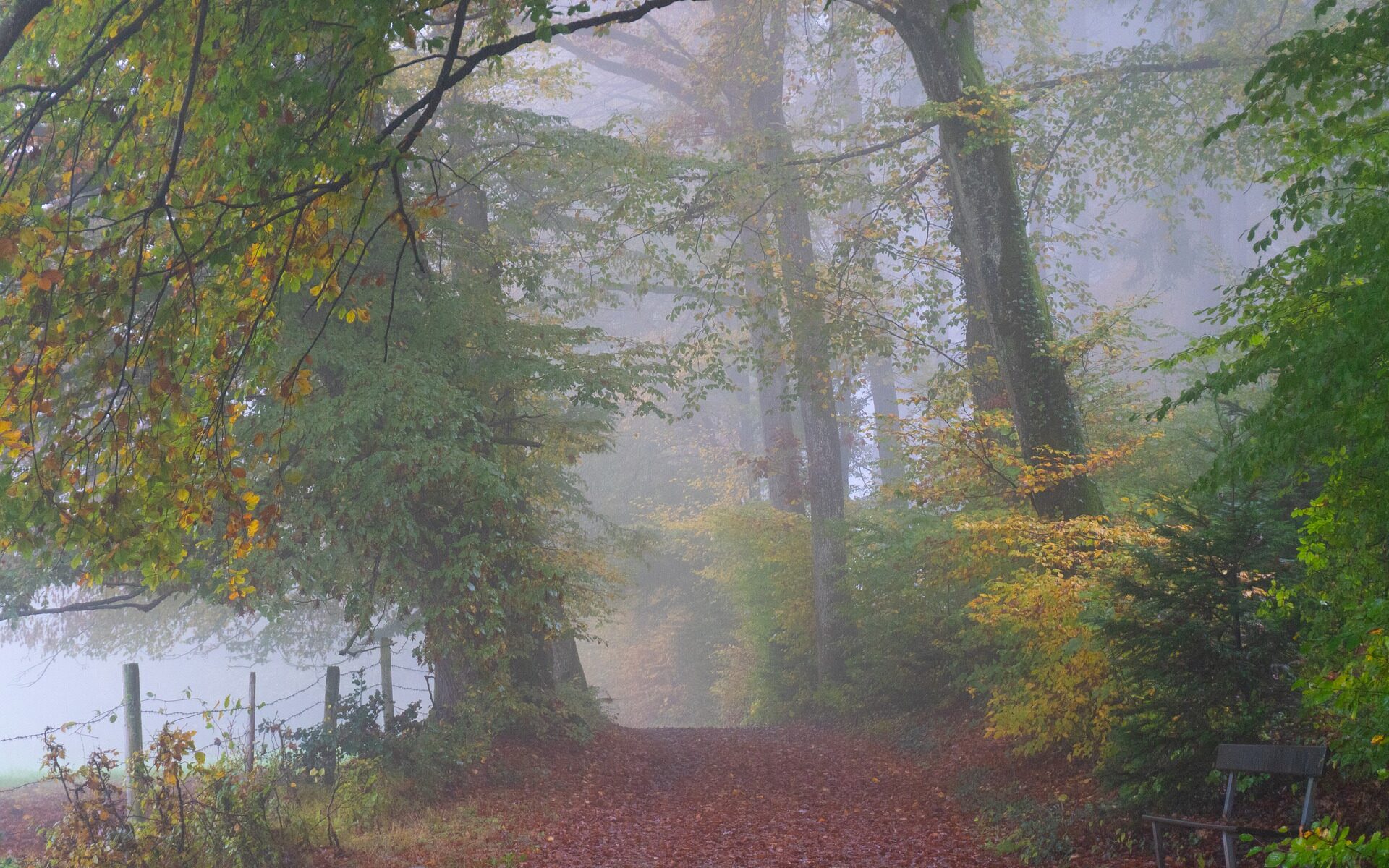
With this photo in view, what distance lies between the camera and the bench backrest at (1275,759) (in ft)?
13.5

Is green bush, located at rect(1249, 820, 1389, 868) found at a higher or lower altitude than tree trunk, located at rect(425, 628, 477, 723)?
lower

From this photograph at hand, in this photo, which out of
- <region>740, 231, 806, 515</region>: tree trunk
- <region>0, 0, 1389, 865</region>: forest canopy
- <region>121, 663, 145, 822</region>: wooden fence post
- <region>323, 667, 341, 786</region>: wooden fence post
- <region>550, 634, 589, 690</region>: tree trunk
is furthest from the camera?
<region>740, 231, 806, 515</region>: tree trunk

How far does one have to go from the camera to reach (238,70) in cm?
494

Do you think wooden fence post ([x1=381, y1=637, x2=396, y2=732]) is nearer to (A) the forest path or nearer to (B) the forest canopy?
(B) the forest canopy

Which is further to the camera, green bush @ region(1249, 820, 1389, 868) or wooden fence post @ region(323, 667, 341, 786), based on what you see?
wooden fence post @ region(323, 667, 341, 786)

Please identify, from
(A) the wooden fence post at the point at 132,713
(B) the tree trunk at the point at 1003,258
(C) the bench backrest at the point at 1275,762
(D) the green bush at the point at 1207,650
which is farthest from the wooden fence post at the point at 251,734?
(B) the tree trunk at the point at 1003,258

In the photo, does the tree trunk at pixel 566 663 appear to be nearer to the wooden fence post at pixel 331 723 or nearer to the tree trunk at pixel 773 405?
the tree trunk at pixel 773 405

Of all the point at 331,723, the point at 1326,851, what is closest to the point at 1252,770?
the point at 1326,851

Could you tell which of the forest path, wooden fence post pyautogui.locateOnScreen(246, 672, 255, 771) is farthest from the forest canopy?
the forest path

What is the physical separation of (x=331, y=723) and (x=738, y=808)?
397cm

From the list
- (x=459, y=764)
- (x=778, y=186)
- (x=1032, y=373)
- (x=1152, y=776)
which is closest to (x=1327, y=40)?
(x=1152, y=776)

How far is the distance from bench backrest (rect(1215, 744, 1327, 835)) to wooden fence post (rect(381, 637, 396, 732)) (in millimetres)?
7797

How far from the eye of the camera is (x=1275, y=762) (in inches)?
172

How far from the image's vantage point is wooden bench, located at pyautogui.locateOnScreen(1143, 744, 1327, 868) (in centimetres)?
409
